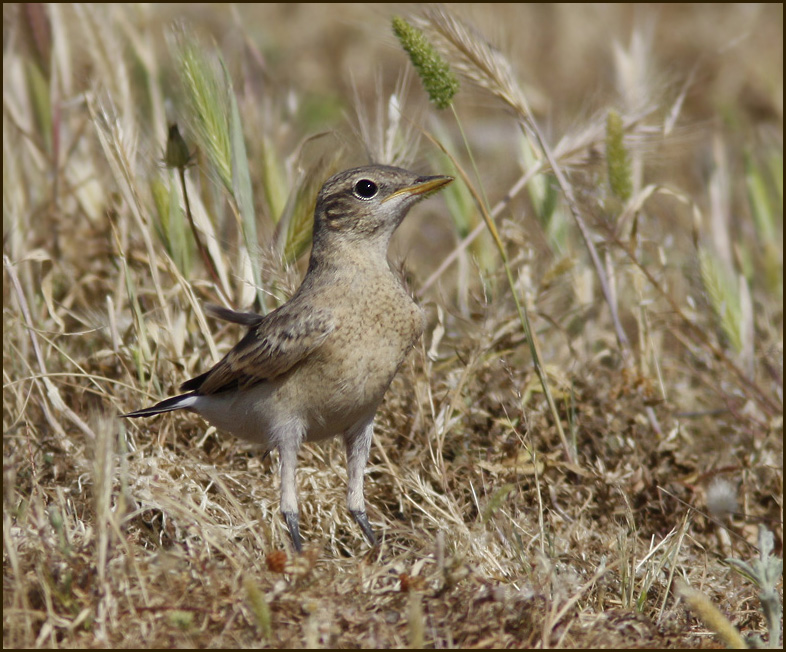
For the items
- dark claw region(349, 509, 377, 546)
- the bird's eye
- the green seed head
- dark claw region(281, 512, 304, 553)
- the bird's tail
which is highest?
the green seed head

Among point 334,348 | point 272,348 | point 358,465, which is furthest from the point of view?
point 358,465

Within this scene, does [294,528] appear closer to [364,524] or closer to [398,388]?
[364,524]

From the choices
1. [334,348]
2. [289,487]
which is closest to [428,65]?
[334,348]

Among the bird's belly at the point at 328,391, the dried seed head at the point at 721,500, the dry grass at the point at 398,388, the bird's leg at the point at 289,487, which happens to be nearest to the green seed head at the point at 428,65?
the dry grass at the point at 398,388

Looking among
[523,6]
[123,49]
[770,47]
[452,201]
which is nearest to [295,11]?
[523,6]

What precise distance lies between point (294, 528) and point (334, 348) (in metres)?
0.82

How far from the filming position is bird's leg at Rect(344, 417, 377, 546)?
4363 mm

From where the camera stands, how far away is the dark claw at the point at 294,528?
4109 millimetres

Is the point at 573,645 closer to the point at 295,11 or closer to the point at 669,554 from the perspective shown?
the point at 669,554

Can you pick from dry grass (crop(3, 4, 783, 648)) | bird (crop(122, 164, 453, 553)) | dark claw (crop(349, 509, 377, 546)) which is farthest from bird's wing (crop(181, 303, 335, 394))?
dark claw (crop(349, 509, 377, 546))

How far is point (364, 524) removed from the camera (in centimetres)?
433

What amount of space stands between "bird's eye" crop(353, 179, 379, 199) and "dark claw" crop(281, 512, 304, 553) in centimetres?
146

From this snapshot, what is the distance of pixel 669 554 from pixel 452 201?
253cm

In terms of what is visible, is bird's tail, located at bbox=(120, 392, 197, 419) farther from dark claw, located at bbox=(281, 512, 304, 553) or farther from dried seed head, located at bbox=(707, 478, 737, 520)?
dried seed head, located at bbox=(707, 478, 737, 520)
